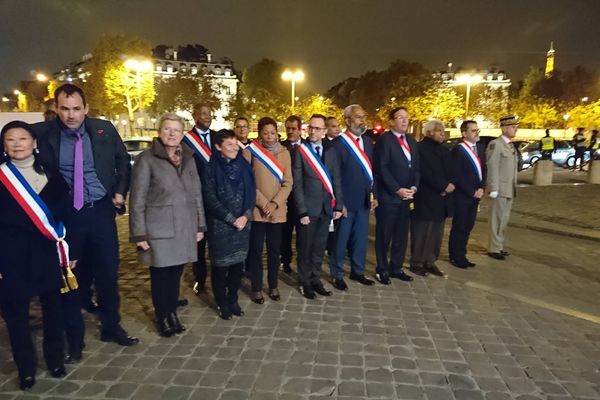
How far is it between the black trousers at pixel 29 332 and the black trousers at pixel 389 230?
3956 mm

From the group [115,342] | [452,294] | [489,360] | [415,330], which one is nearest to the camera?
[489,360]

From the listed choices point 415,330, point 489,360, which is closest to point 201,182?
point 415,330

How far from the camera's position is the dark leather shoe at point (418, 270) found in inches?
259

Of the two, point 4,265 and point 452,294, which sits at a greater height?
point 4,265

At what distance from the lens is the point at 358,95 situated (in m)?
73.2

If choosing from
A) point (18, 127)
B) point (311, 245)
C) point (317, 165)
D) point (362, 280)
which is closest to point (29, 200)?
point (18, 127)

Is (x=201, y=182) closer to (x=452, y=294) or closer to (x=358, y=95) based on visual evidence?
(x=452, y=294)

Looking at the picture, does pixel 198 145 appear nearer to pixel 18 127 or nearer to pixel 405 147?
pixel 18 127

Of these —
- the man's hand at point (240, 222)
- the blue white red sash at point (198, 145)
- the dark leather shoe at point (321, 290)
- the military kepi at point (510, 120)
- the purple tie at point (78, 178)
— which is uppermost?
the military kepi at point (510, 120)

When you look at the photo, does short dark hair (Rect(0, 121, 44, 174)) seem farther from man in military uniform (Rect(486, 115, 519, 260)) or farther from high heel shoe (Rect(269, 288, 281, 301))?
man in military uniform (Rect(486, 115, 519, 260))

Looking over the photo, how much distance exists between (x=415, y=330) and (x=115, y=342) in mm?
2947

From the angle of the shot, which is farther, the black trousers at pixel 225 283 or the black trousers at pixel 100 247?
the black trousers at pixel 225 283

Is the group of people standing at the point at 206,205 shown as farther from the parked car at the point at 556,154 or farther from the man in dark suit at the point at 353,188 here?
the parked car at the point at 556,154

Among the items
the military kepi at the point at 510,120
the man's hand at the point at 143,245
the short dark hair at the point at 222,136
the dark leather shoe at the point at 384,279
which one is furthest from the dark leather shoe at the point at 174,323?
the military kepi at the point at 510,120
